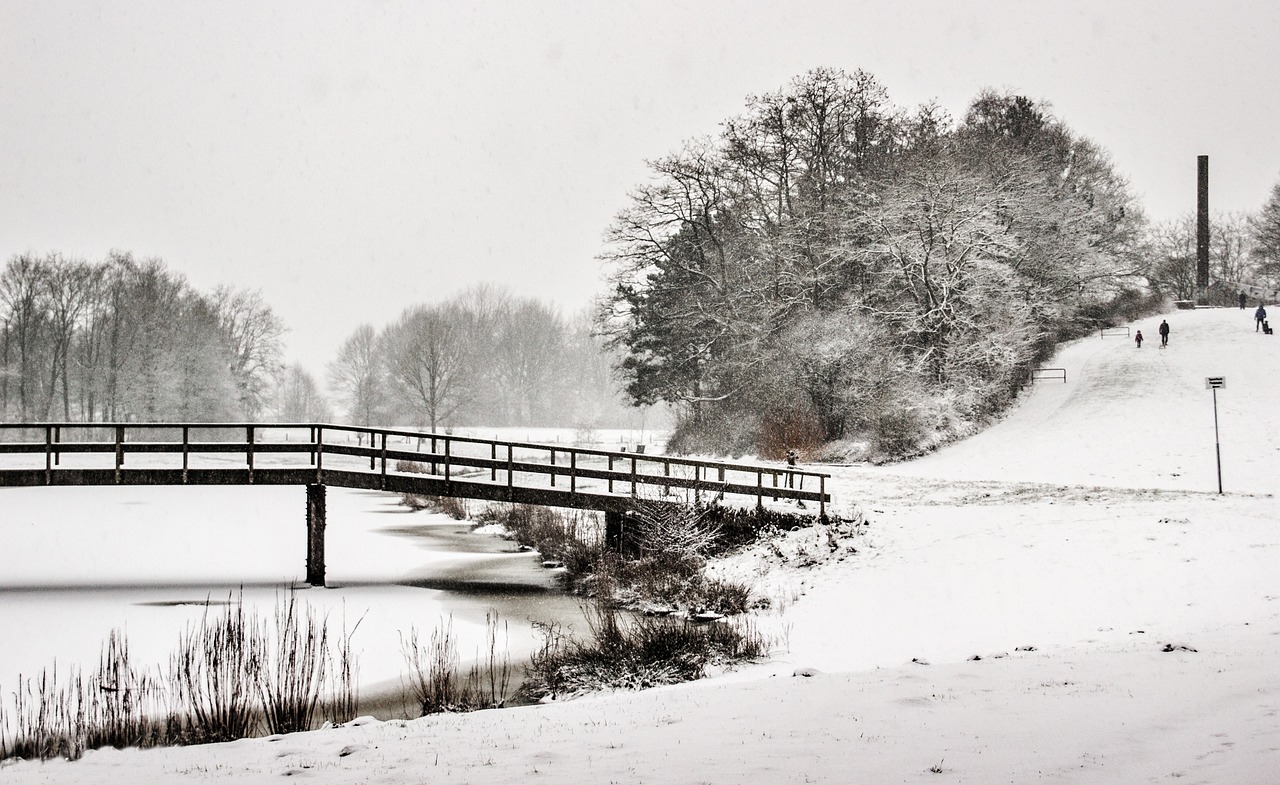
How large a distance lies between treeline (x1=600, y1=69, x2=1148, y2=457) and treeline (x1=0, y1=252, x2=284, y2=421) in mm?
33423

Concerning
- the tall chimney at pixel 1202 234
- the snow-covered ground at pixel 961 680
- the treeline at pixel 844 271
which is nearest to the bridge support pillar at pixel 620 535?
the snow-covered ground at pixel 961 680

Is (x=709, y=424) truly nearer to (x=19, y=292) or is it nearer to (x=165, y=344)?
(x=165, y=344)

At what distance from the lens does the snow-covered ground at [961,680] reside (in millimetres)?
7438

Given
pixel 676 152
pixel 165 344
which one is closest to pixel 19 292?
Answer: pixel 165 344

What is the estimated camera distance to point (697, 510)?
21.7 meters

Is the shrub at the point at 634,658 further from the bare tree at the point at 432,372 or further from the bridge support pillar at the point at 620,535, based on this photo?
the bare tree at the point at 432,372

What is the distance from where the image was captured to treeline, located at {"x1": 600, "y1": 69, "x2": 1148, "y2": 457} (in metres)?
Result: 38.7

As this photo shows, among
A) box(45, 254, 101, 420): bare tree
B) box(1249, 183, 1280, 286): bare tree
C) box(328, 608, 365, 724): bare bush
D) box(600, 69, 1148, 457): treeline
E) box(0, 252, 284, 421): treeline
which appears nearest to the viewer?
box(328, 608, 365, 724): bare bush

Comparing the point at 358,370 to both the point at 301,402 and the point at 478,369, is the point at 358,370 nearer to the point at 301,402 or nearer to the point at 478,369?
the point at 478,369

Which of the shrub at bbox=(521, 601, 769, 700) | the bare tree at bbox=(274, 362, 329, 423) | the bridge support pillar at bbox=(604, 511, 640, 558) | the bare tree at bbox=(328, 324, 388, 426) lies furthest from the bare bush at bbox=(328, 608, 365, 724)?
the bare tree at bbox=(274, 362, 329, 423)

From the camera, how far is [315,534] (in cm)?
2255

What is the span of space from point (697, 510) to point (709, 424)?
2275 centimetres

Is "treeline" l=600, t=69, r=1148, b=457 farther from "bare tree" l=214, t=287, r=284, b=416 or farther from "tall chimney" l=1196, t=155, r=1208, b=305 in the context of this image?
"bare tree" l=214, t=287, r=284, b=416

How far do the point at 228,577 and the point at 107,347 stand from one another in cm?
5349
